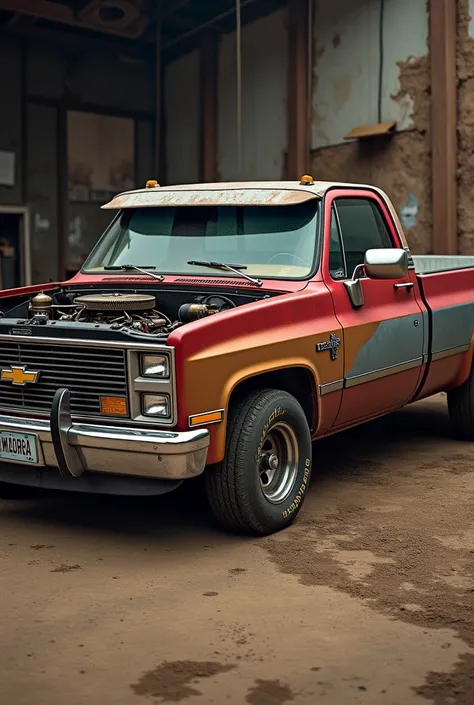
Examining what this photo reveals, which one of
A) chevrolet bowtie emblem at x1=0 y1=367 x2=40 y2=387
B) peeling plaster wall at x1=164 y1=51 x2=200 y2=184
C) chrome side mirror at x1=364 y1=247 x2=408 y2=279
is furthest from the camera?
peeling plaster wall at x1=164 y1=51 x2=200 y2=184

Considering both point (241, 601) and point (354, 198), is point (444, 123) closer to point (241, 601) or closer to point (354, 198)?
point (354, 198)

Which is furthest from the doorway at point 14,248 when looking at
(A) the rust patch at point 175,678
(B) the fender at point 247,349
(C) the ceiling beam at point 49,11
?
(A) the rust patch at point 175,678

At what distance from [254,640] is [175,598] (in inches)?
22.8

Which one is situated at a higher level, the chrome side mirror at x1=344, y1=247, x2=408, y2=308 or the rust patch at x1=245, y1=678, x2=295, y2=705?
the chrome side mirror at x1=344, y1=247, x2=408, y2=308

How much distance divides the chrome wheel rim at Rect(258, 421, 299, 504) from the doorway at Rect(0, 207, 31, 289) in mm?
10232

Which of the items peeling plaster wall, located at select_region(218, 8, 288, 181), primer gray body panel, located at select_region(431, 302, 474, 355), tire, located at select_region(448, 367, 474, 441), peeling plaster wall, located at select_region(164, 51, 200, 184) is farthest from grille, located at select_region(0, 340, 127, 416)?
peeling plaster wall, located at select_region(164, 51, 200, 184)

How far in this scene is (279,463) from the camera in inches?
193

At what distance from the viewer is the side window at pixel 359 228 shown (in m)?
5.62

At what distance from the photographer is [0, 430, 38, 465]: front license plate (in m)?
4.47

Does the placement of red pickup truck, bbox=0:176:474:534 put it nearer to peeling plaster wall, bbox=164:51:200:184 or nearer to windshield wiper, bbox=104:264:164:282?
windshield wiper, bbox=104:264:164:282

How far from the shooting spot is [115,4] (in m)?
13.5

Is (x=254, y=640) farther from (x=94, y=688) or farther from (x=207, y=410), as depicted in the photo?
(x=207, y=410)

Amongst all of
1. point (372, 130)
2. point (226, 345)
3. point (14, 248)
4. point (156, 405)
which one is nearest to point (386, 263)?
point (226, 345)

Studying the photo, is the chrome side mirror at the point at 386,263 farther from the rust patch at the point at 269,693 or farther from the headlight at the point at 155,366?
the rust patch at the point at 269,693
